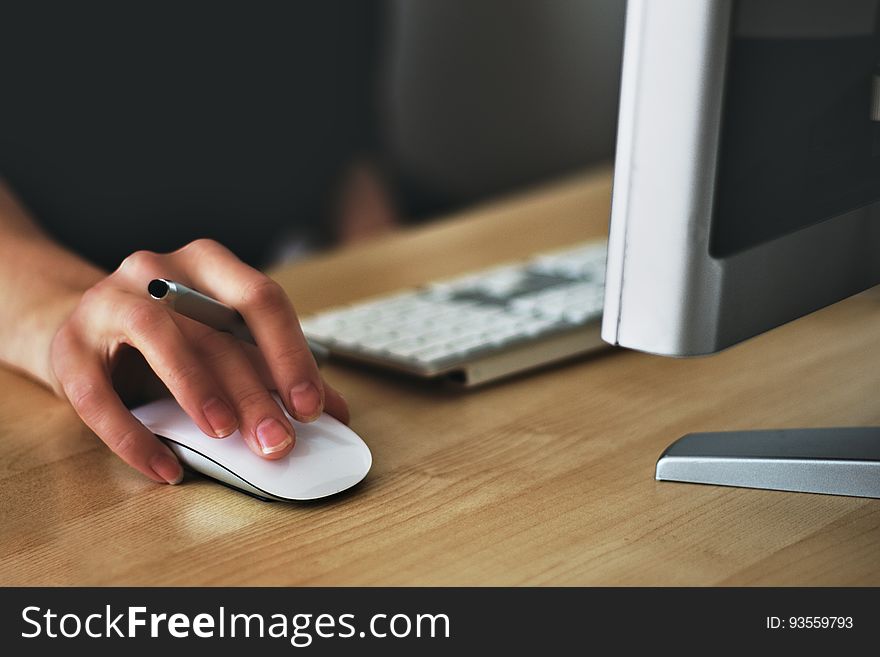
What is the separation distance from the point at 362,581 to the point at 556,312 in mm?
363

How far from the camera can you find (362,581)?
454mm

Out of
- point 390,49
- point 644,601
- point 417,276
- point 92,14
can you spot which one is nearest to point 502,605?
point 644,601

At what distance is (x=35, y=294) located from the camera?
713mm

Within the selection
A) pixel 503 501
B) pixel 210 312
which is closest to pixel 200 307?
pixel 210 312

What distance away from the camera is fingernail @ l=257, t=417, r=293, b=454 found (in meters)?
0.53

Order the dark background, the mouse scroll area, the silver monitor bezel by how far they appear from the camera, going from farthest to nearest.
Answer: the dark background < the mouse scroll area < the silver monitor bezel

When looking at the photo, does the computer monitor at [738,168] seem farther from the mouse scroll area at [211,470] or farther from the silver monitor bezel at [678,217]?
the mouse scroll area at [211,470]

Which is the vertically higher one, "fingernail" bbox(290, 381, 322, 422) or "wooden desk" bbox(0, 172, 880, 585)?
"fingernail" bbox(290, 381, 322, 422)

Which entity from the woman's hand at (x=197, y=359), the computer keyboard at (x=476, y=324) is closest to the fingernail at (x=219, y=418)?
the woman's hand at (x=197, y=359)

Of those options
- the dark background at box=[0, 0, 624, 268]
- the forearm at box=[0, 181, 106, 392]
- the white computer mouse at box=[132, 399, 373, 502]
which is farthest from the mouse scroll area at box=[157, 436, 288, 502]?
the dark background at box=[0, 0, 624, 268]

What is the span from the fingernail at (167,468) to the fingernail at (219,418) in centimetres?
4

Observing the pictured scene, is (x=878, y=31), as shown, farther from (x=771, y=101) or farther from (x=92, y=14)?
(x=92, y=14)

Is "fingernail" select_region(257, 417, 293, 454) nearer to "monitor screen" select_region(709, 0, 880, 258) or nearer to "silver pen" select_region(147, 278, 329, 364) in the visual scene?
"silver pen" select_region(147, 278, 329, 364)

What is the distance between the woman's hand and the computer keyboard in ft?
0.37
